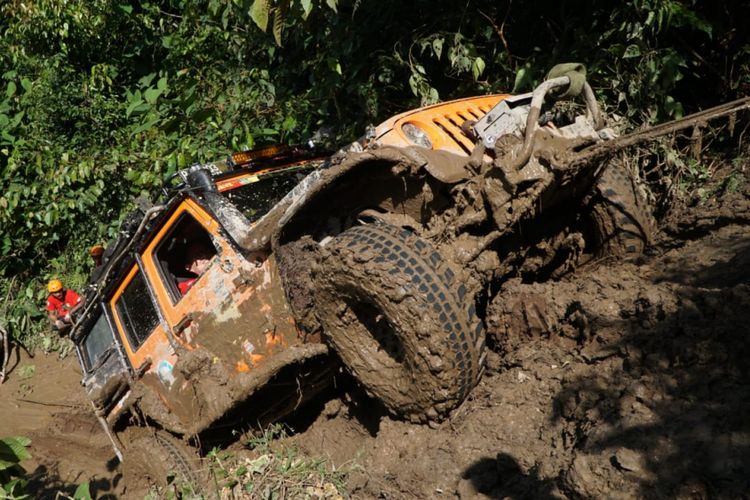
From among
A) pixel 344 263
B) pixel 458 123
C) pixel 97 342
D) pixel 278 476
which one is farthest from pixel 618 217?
pixel 97 342

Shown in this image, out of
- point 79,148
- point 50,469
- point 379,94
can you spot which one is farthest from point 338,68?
point 79,148

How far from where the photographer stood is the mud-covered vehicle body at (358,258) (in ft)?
10.7

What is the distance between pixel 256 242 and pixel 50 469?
3705 mm

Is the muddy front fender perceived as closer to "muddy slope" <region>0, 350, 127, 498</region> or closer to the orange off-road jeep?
the orange off-road jeep

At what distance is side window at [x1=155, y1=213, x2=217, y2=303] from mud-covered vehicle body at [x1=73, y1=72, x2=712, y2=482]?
0.02m

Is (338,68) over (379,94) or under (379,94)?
over

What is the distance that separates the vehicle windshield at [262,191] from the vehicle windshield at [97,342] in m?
1.72

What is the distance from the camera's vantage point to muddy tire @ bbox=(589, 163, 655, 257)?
4285 millimetres

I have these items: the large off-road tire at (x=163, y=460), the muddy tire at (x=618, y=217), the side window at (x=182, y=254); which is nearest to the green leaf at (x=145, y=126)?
the side window at (x=182, y=254)

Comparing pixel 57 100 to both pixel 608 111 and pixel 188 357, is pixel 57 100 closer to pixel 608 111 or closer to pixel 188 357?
pixel 188 357

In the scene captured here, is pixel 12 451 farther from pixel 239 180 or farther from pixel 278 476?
pixel 239 180

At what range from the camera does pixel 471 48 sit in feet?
19.8

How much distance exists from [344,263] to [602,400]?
1.43 meters

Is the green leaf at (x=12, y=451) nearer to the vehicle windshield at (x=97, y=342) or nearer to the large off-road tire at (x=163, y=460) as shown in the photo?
the large off-road tire at (x=163, y=460)
